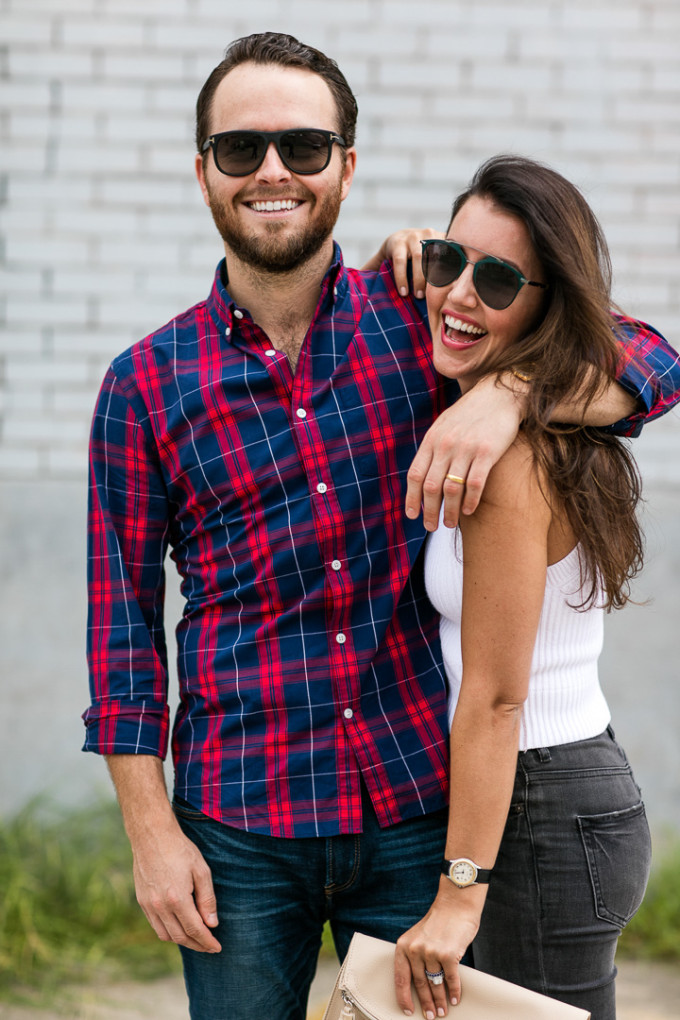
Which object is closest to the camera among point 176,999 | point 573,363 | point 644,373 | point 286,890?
point 573,363

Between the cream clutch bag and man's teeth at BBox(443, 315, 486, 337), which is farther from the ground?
man's teeth at BBox(443, 315, 486, 337)

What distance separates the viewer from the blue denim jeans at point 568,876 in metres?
1.82

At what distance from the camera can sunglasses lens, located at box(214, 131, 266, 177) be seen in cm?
206

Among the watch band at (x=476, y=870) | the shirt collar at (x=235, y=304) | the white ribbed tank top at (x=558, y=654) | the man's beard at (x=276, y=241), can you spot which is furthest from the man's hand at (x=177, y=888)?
the man's beard at (x=276, y=241)

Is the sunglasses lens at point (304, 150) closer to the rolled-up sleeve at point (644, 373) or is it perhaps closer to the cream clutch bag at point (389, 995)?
the rolled-up sleeve at point (644, 373)

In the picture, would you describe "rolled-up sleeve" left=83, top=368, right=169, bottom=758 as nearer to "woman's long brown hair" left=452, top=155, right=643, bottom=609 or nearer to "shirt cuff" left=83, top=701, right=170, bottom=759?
"shirt cuff" left=83, top=701, right=170, bottom=759

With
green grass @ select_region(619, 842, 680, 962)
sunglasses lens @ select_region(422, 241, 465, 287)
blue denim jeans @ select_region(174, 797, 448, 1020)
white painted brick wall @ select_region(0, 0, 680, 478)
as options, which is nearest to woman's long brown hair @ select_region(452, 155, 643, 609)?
sunglasses lens @ select_region(422, 241, 465, 287)

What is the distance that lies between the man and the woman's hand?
10.4 inches

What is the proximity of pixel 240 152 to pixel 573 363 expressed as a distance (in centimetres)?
81

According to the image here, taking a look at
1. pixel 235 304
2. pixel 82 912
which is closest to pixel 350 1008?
pixel 235 304

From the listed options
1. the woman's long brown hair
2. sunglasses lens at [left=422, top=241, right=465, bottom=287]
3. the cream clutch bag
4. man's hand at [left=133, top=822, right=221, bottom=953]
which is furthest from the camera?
man's hand at [left=133, top=822, right=221, bottom=953]

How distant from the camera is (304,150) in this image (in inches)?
81.8

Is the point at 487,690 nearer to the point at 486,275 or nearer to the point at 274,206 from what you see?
the point at 486,275

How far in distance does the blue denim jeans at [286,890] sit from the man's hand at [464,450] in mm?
671
